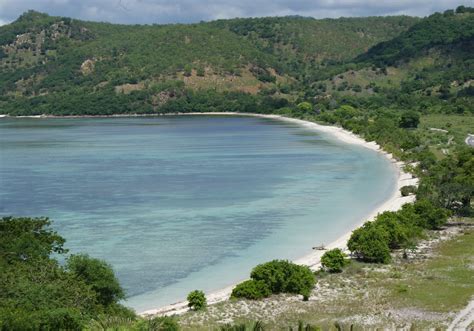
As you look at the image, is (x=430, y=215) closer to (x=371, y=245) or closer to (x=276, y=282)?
(x=371, y=245)

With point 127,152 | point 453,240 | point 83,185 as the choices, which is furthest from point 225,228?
point 127,152

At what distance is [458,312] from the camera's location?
92.8 ft

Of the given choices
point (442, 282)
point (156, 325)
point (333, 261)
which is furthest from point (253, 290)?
point (156, 325)

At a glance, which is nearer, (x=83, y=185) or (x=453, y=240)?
(x=453, y=240)

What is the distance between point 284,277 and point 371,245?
22.8ft

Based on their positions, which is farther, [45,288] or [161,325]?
[45,288]

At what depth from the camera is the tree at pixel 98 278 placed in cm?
2834

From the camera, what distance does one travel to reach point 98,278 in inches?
1128

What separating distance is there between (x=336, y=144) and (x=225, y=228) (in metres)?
66.5

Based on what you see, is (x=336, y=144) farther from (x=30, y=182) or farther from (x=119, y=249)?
(x=119, y=249)

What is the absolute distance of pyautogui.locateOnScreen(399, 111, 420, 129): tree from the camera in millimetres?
123856

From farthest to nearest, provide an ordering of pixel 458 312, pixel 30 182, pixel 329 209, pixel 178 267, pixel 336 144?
pixel 336 144 → pixel 30 182 → pixel 329 209 → pixel 178 267 → pixel 458 312

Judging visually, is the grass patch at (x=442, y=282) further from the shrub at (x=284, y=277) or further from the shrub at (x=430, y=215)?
the shrub at (x=430, y=215)

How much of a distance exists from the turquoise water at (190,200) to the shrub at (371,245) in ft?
14.1
